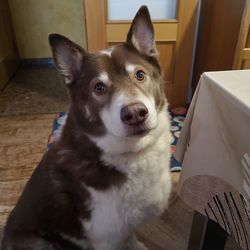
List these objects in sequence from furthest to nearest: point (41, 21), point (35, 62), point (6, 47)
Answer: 1. point (35, 62)
2. point (41, 21)
3. point (6, 47)

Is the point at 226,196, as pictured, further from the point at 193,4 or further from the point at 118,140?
the point at 193,4

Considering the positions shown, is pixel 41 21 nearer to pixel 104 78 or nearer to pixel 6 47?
pixel 6 47

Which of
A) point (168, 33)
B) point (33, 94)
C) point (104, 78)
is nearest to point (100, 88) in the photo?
point (104, 78)

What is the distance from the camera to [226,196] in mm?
956

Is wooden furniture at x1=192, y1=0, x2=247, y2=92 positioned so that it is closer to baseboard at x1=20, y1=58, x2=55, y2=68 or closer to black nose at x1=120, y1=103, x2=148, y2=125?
black nose at x1=120, y1=103, x2=148, y2=125

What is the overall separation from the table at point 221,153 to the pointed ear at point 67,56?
1.68ft

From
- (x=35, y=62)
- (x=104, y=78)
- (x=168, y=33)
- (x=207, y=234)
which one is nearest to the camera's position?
(x=104, y=78)

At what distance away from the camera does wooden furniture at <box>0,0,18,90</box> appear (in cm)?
376

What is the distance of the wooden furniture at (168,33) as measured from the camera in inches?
98.6

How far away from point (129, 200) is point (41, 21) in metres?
4.08

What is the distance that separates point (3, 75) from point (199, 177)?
3434 millimetres

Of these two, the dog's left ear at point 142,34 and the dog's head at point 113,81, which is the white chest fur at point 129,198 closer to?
the dog's head at point 113,81

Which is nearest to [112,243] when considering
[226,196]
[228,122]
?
[226,196]

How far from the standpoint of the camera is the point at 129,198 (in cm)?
109
